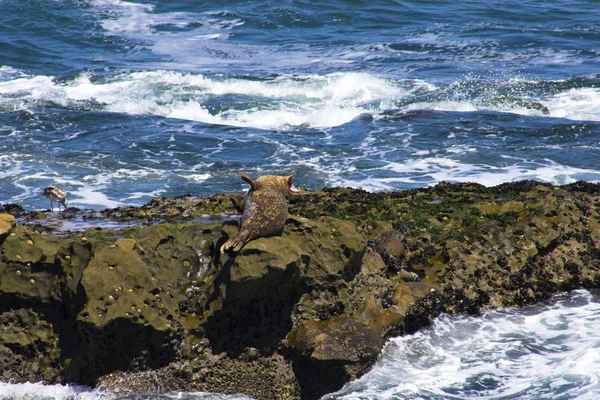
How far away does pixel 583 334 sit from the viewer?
8.21 metres

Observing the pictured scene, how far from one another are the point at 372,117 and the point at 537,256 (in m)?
12.0

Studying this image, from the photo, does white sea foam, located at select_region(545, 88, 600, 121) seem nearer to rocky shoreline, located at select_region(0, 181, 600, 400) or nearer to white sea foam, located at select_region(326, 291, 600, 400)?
white sea foam, located at select_region(326, 291, 600, 400)

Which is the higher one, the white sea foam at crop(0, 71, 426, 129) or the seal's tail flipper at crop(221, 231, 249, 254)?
the seal's tail flipper at crop(221, 231, 249, 254)

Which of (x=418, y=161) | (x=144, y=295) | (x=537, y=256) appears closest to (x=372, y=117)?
(x=418, y=161)

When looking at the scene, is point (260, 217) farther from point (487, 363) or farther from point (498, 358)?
point (498, 358)

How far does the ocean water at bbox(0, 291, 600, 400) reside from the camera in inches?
281

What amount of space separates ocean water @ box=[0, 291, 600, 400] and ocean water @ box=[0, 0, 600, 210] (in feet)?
21.2

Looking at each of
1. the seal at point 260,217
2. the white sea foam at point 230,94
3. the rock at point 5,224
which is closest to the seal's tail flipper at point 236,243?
the seal at point 260,217

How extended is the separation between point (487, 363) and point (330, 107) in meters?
15.6

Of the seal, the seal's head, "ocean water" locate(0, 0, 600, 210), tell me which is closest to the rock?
the seal

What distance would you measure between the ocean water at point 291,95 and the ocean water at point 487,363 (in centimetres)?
646

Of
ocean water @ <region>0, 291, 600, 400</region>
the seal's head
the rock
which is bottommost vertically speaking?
ocean water @ <region>0, 291, 600, 400</region>

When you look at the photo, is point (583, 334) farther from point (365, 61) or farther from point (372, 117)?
point (365, 61)

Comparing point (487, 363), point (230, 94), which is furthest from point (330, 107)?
point (487, 363)
